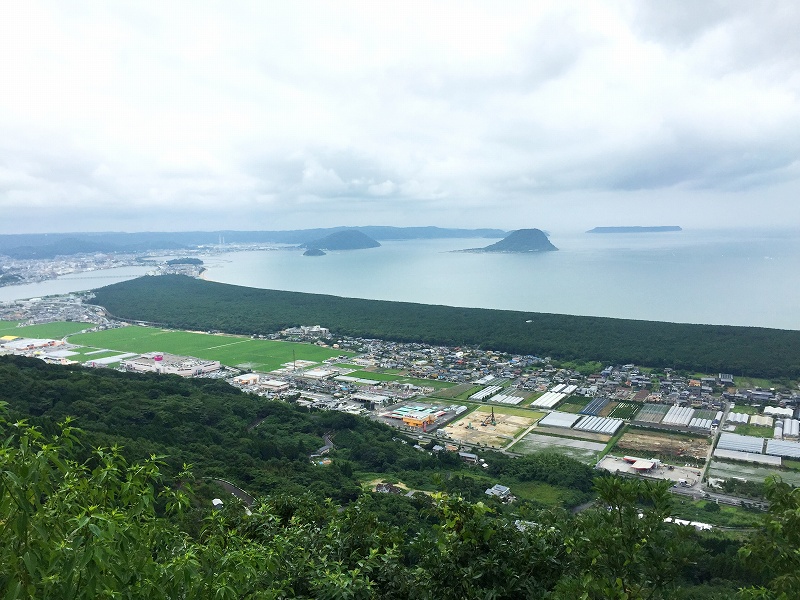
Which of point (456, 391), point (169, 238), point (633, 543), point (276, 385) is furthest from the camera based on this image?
point (169, 238)

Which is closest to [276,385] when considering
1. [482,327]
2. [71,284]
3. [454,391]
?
[454,391]

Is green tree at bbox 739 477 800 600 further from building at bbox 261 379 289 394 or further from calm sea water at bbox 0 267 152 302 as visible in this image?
calm sea water at bbox 0 267 152 302

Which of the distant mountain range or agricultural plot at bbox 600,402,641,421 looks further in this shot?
the distant mountain range

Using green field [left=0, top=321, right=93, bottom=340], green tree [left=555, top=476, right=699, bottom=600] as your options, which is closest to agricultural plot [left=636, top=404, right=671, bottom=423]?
green tree [left=555, top=476, right=699, bottom=600]

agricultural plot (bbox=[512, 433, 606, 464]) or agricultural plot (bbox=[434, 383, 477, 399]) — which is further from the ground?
agricultural plot (bbox=[434, 383, 477, 399])

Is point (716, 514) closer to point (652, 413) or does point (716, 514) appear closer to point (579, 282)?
point (652, 413)

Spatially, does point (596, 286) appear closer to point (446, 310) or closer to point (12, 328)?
point (446, 310)
